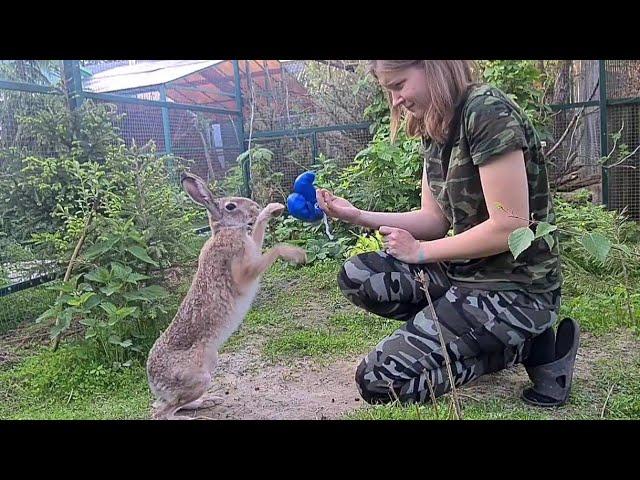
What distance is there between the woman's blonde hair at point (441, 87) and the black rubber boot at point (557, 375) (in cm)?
77

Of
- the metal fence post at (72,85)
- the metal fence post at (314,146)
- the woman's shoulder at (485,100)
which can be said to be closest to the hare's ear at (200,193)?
the woman's shoulder at (485,100)

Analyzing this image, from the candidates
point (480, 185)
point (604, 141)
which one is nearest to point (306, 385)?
point (480, 185)

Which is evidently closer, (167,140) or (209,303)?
(209,303)

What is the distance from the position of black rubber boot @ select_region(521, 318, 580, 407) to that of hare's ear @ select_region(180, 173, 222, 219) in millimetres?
1160

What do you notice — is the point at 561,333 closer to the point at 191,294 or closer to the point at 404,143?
the point at 191,294

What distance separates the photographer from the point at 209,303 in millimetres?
2062

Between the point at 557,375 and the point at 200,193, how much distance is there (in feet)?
4.22

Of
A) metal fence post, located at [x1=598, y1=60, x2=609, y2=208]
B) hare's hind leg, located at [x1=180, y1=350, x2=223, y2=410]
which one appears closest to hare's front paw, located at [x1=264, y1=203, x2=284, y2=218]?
hare's hind leg, located at [x1=180, y1=350, x2=223, y2=410]

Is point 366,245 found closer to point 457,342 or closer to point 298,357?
point 298,357

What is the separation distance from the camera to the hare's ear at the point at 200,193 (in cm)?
208

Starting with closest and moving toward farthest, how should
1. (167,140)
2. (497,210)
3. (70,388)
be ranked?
1. (497,210)
2. (70,388)
3. (167,140)

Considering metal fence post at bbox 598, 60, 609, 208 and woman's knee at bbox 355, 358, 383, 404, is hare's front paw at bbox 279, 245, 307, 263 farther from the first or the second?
metal fence post at bbox 598, 60, 609, 208

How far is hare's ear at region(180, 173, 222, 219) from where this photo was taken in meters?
2.08

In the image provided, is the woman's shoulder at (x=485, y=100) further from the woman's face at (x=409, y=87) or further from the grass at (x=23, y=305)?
the grass at (x=23, y=305)
